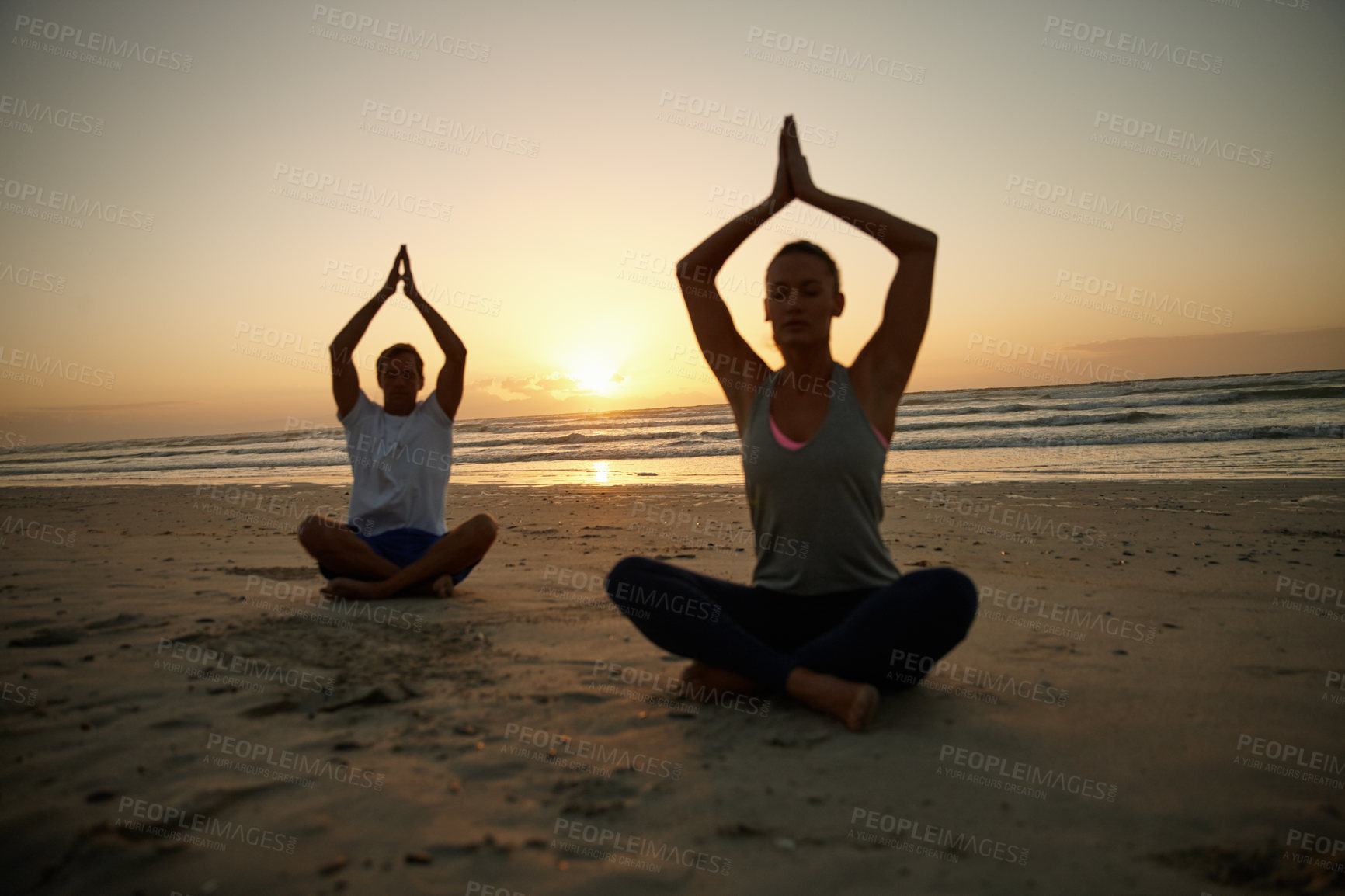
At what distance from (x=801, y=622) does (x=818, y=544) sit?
322 millimetres

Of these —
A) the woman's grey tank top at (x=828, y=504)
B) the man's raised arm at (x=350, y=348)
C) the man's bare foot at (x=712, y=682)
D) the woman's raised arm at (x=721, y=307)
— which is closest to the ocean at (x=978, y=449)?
the man's raised arm at (x=350, y=348)

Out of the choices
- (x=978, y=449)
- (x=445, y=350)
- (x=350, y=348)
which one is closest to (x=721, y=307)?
(x=445, y=350)

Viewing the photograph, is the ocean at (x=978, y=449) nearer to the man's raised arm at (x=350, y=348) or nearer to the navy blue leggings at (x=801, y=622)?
the man's raised arm at (x=350, y=348)

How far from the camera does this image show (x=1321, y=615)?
3.86 m

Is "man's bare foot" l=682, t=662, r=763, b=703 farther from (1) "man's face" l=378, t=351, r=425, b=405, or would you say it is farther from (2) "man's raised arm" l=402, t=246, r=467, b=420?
(1) "man's face" l=378, t=351, r=425, b=405

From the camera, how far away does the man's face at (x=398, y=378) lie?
480cm

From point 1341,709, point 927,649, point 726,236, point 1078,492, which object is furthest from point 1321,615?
point 1078,492

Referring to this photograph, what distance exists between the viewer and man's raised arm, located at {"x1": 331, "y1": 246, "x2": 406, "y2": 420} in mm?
4641

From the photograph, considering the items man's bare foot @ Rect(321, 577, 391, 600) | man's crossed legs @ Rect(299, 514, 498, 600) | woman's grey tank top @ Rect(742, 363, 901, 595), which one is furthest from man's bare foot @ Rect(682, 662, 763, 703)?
man's bare foot @ Rect(321, 577, 391, 600)

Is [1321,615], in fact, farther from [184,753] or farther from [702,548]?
[184,753]

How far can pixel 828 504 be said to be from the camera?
2686 mm

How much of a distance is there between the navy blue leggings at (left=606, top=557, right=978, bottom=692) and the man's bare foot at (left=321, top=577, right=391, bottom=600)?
222cm

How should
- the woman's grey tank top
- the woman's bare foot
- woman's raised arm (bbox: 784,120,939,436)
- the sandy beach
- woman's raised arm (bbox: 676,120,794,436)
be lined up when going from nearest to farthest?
the sandy beach < the woman's bare foot < the woman's grey tank top < woman's raised arm (bbox: 784,120,939,436) < woman's raised arm (bbox: 676,120,794,436)

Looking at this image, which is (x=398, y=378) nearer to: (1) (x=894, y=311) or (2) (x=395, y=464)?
(2) (x=395, y=464)
